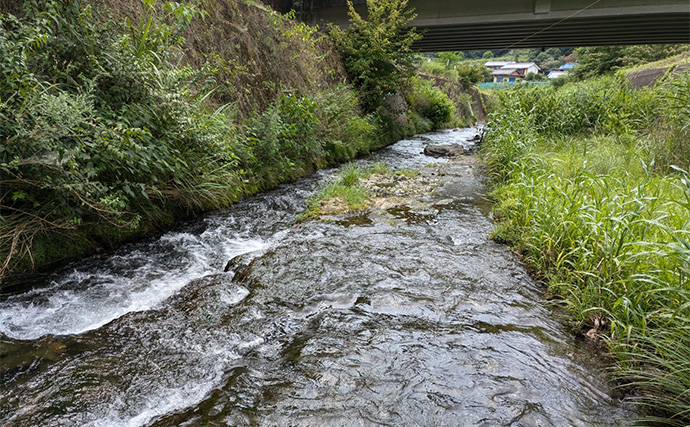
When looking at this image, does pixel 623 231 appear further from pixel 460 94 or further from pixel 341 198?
pixel 460 94

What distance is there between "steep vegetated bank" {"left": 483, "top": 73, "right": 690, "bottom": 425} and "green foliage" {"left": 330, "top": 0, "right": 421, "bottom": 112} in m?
6.37

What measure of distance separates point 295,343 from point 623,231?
2719 millimetres

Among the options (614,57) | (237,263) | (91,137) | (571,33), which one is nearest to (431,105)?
(571,33)

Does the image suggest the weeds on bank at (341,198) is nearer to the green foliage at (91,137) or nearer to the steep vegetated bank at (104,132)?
the steep vegetated bank at (104,132)

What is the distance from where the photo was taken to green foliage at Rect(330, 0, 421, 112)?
41.0 feet

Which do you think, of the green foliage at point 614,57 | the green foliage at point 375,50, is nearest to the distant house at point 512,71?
the green foliage at point 614,57

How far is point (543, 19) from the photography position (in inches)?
531

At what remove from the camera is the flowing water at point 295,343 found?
6.89ft

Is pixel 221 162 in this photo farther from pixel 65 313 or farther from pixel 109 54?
pixel 65 313

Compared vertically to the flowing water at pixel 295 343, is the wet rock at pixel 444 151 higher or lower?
lower

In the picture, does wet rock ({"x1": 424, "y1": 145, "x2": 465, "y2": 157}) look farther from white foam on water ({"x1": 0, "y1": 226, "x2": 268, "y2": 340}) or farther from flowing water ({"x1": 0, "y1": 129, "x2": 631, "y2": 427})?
white foam on water ({"x1": 0, "y1": 226, "x2": 268, "y2": 340})

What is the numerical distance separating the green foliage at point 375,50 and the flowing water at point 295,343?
10.0m

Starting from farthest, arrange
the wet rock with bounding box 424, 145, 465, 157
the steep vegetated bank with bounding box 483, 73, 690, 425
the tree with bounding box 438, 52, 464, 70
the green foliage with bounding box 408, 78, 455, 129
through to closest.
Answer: the tree with bounding box 438, 52, 464, 70
the green foliage with bounding box 408, 78, 455, 129
the wet rock with bounding box 424, 145, 465, 157
the steep vegetated bank with bounding box 483, 73, 690, 425

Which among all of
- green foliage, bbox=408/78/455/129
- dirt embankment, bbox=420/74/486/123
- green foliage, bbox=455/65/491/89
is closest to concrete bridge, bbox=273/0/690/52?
green foliage, bbox=408/78/455/129
